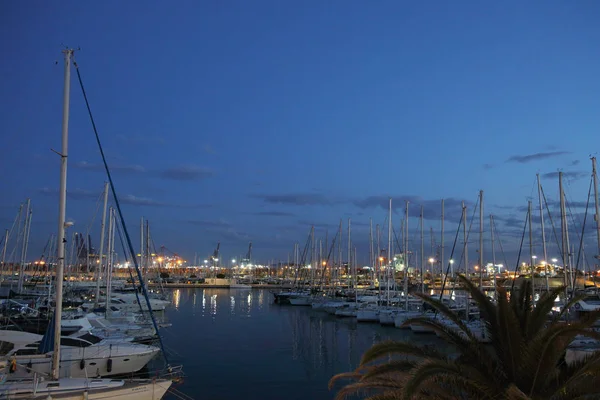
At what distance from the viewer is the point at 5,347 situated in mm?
20125

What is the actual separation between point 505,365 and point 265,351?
26487mm

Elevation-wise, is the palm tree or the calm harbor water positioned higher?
the palm tree

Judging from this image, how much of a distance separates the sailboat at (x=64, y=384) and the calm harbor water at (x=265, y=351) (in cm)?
655

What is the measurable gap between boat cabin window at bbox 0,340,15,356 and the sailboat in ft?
16.1

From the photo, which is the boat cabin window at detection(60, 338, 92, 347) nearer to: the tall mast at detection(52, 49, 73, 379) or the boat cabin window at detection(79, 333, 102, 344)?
the boat cabin window at detection(79, 333, 102, 344)

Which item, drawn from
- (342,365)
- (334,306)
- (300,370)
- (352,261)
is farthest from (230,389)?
(352,261)

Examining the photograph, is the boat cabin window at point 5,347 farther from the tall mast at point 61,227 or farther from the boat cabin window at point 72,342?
the tall mast at point 61,227

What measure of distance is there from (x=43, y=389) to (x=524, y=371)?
12.5 metres

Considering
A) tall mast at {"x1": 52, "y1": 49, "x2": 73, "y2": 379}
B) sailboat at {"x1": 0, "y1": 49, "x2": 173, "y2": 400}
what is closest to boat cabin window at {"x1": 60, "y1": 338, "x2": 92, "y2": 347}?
sailboat at {"x1": 0, "y1": 49, "x2": 173, "y2": 400}

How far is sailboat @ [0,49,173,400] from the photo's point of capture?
13518 millimetres

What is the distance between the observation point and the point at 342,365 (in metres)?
29.0

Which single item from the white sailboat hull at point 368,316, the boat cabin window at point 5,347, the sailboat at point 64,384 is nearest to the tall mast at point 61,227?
the sailboat at point 64,384

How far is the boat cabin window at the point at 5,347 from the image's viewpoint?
19.8 meters

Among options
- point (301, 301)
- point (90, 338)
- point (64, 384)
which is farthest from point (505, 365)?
point (301, 301)
